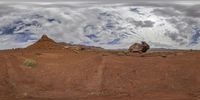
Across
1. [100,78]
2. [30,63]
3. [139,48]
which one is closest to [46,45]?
[139,48]

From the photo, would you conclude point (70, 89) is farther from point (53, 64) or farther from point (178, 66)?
point (178, 66)

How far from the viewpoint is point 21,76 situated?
96.4ft

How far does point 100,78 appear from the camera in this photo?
28.8 meters

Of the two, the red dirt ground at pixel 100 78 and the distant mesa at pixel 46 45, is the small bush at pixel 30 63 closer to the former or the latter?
the red dirt ground at pixel 100 78

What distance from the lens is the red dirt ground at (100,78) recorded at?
1041 inches

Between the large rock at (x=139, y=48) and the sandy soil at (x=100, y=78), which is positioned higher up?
the sandy soil at (x=100, y=78)

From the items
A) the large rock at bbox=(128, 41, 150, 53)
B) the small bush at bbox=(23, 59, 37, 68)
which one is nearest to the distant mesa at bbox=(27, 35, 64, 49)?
the large rock at bbox=(128, 41, 150, 53)

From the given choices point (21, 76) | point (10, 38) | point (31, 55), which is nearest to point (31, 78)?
point (21, 76)

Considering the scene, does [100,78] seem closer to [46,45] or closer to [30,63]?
[30,63]

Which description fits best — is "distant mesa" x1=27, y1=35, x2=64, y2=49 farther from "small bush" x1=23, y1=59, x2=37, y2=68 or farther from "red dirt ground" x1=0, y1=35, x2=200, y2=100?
"small bush" x1=23, y1=59, x2=37, y2=68

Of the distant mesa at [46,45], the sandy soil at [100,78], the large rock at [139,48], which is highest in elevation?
the sandy soil at [100,78]

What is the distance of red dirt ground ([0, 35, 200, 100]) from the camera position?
26453 millimetres

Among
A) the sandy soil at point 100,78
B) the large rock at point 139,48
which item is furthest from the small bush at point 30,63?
the large rock at point 139,48

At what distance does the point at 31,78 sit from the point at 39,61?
3295 mm
